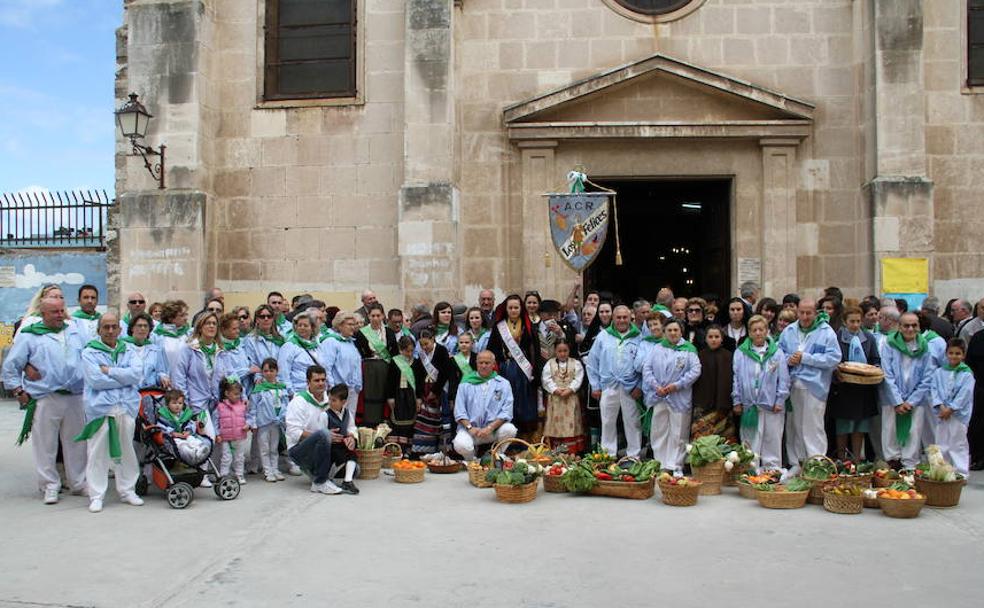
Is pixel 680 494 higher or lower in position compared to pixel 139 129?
lower

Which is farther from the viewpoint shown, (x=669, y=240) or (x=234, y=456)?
(x=669, y=240)

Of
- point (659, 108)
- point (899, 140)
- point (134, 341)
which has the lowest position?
point (134, 341)

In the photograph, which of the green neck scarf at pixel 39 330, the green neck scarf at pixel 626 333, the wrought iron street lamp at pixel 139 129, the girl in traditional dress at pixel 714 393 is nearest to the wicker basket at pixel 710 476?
the girl in traditional dress at pixel 714 393

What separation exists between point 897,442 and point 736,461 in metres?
2.06

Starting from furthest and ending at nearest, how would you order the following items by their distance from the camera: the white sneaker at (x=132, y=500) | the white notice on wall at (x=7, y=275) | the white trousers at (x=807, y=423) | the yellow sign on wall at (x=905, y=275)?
the white notice on wall at (x=7, y=275) → the yellow sign on wall at (x=905, y=275) → the white trousers at (x=807, y=423) → the white sneaker at (x=132, y=500)

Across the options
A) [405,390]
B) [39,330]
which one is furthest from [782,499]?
[39,330]

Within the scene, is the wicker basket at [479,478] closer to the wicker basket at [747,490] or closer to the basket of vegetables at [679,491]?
the basket of vegetables at [679,491]

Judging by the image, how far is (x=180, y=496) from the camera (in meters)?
8.42

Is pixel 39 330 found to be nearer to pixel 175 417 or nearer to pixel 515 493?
pixel 175 417

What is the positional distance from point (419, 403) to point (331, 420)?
1.64 meters

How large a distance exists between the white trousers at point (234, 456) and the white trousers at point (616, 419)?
12.5 ft

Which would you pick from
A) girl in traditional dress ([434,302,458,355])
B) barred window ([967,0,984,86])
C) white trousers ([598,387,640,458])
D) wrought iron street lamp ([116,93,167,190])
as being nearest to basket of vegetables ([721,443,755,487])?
white trousers ([598,387,640,458])

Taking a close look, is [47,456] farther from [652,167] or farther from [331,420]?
[652,167]

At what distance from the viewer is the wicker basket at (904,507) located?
793cm
